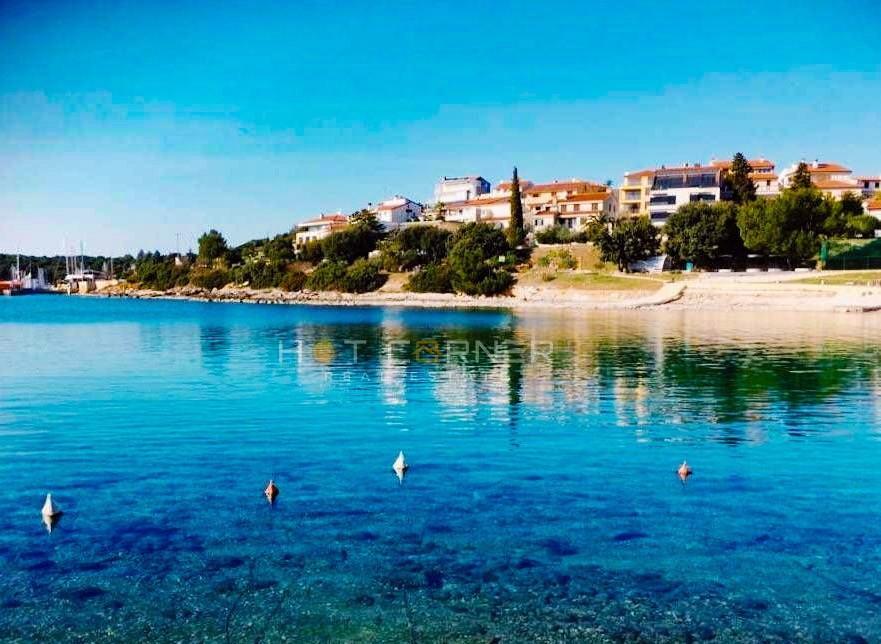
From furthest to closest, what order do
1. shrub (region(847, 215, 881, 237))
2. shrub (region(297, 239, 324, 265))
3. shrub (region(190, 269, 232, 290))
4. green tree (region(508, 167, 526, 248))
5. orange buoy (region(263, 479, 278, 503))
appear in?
shrub (region(190, 269, 232, 290))
shrub (region(297, 239, 324, 265))
green tree (region(508, 167, 526, 248))
shrub (region(847, 215, 881, 237))
orange buoy (region(263, 479, 278, 503))

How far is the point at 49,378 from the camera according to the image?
38688 mm

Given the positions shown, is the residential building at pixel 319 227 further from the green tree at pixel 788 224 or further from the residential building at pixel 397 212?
the green tree at pixel 788 224

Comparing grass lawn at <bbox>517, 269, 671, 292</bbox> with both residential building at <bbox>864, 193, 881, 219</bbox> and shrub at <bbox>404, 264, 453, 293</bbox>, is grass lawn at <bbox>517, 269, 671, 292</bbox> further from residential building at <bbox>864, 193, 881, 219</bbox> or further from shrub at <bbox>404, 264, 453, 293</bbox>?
residential building at <bbox>864, 193, 881, 219</bbox>

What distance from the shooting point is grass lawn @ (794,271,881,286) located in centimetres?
8688

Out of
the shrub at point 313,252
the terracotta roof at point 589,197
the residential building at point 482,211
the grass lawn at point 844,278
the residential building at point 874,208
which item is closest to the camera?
the grass lawn at point 844,278

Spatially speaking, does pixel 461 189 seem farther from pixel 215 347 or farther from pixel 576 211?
pixel 215 347

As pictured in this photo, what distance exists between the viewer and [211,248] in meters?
182

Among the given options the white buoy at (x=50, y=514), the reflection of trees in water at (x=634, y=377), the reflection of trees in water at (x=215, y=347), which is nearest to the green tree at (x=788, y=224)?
the reflection of trees in water at (x=634, y=377)

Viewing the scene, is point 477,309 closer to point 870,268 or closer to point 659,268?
point 659,268

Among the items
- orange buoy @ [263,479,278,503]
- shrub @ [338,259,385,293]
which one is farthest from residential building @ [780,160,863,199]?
orange buoy @ [263,479,278,503]

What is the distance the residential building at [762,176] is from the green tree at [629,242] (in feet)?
97.0

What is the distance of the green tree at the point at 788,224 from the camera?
95188 millimetres

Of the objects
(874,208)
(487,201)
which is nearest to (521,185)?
(487,201)

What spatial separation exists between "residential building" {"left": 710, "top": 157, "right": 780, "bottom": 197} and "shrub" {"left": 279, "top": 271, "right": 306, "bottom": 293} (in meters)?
84.7
